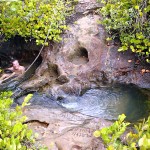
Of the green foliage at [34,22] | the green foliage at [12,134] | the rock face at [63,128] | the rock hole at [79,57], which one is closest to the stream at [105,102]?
the rock face at [63,128]

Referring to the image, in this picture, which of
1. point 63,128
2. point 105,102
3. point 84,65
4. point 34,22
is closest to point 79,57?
point 84,65

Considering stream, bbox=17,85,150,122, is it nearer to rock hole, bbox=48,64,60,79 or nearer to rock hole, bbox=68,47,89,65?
rock hole, bbox=48,64,60,79

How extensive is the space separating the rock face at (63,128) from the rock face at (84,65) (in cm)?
133

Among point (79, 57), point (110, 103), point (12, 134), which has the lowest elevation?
point (110, 103)

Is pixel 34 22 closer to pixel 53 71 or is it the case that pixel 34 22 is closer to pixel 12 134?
pixel 53 71

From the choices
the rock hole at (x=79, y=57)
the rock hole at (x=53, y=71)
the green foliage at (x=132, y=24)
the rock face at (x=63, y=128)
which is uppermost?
the green foliage at (x=132, y=24)

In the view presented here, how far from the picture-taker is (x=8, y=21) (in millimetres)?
7176

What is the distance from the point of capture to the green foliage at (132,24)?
6668 millimetres

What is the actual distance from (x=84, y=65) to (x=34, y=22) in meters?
1.77

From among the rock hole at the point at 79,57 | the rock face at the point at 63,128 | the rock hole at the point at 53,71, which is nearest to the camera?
the rock face at the point at 63,128

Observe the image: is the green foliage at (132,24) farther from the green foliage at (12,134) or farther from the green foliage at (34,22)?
the green foliage at (12,134)

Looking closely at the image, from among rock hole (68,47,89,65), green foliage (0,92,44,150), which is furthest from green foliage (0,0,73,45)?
green foliage (0,92,44,150)

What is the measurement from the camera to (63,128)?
16.4 ft

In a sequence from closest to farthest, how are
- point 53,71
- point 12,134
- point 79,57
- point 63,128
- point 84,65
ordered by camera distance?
1. point 12,134
2. point 63,128
3. point 84,65
4. point 53,71
5. point 79,57
